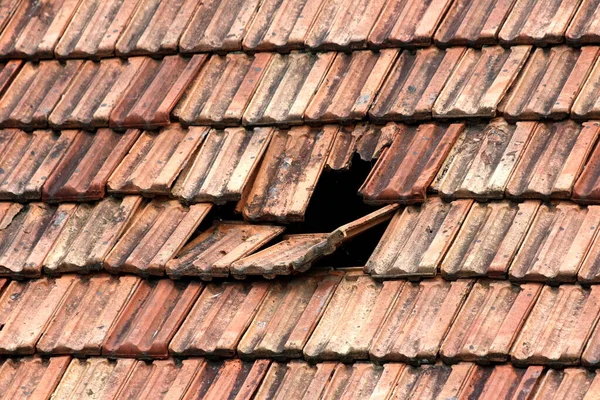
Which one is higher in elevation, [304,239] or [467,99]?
[467,99]

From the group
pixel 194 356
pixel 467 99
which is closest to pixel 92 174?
pixel 194 356

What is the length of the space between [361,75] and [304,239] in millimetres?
1051

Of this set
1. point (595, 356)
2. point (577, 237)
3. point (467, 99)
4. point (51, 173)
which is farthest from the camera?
point (51, 173)

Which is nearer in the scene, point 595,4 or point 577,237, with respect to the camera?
point 577,237

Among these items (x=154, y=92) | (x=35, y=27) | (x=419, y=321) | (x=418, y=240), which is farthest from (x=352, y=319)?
(x=35, y=27)

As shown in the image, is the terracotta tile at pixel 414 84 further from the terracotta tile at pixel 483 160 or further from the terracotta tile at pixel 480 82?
the terracotta tile at pixel 483 160

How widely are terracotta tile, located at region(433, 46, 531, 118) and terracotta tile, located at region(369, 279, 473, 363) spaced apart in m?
1.08

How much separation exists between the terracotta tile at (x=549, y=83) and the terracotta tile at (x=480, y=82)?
5 cm

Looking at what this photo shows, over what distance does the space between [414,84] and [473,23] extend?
50 cm

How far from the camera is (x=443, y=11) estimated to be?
9.37 meters

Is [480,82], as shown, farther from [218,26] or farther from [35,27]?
[35,27]

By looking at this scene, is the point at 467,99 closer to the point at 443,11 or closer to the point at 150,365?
the point at 443,11

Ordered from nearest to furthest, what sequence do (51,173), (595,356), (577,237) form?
(595,356)
(577,237)
(51,173)

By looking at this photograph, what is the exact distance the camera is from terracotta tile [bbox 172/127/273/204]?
9078 mm
